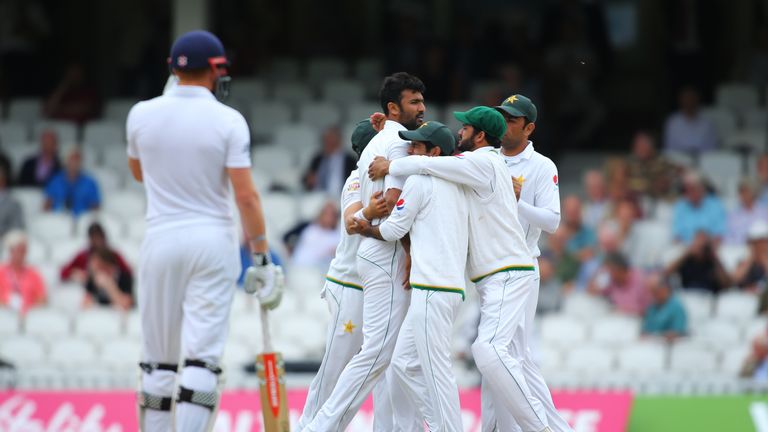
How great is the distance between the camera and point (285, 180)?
16.9 m

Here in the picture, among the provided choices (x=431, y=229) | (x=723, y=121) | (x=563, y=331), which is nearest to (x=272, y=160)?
(x=563, y=331)

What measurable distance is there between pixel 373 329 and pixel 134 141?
1.70 metres

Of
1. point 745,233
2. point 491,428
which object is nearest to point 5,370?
point 491,428

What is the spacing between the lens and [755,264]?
14844mm

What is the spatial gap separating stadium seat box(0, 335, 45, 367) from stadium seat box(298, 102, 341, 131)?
15.4 ft

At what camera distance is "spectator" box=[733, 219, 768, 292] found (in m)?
14.7

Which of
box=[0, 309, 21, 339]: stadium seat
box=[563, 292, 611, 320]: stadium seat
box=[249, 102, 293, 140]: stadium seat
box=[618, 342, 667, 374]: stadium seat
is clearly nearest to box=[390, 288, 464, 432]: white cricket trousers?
box=[618, 342, 667, 374]: stadium seat

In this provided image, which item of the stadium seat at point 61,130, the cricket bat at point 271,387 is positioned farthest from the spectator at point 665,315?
the stadium seat at point 61,130

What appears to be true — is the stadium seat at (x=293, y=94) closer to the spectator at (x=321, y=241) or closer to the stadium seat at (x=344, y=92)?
the stadium seat at (x=344, y=92)

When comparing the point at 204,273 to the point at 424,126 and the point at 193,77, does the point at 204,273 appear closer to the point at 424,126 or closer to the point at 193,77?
the point at 193,77

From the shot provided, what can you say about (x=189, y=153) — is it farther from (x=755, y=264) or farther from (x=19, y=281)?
(x=755, y=264)

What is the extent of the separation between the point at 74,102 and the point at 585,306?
7052 millimetres

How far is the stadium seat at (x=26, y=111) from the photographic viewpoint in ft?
61.2

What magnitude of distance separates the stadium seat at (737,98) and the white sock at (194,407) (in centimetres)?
1133
